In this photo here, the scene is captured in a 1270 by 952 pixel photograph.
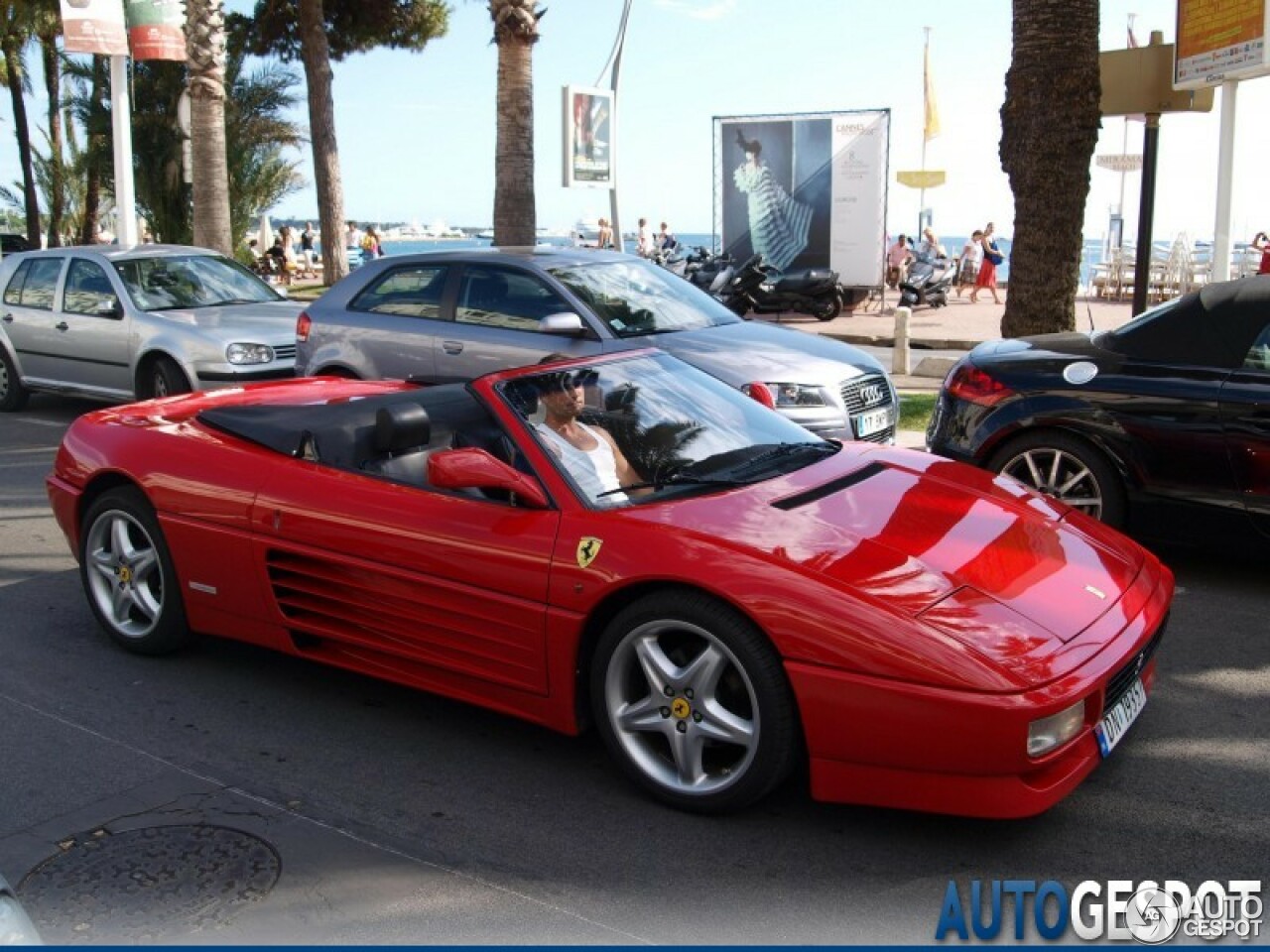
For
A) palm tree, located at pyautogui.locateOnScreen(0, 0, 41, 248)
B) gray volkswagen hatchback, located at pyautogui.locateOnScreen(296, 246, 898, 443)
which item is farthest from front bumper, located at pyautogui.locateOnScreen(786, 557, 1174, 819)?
palm tree, located at pyautogui.locateOnScreen(0, 0, 41, 248)

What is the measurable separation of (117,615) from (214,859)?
2.13 m

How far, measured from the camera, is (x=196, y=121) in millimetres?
19188

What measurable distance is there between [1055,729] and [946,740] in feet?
1.01

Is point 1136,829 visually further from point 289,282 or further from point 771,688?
point 289,282

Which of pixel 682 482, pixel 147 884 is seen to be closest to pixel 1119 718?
pixel 682 482

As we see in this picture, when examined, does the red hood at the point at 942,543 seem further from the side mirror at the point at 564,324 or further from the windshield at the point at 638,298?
the windshield at the point at 638,298

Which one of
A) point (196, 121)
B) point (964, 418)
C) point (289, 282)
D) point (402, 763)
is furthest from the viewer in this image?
point (289, 282)

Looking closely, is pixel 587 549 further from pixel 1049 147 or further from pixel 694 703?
pixel 1049 147

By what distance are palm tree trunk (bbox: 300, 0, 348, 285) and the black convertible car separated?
17991mm

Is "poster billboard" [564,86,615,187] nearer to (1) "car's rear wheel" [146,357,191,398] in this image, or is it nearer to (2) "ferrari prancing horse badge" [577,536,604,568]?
(1) "car's rear wheel" [146,357,191,398]

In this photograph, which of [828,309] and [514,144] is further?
[828,309]

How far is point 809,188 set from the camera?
23500mm

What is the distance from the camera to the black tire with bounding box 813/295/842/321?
73.2 feet

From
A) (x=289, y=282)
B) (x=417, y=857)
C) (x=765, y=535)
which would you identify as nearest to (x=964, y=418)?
(x=765, y=535)
